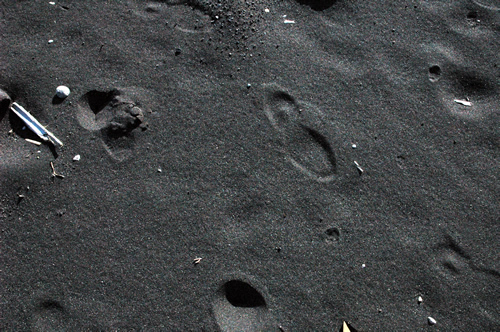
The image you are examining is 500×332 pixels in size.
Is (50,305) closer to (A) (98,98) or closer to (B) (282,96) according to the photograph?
(A) (98,98)

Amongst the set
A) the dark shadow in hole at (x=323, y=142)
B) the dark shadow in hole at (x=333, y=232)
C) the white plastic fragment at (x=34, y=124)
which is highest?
the white plastic fragment at (x=34, y=124)

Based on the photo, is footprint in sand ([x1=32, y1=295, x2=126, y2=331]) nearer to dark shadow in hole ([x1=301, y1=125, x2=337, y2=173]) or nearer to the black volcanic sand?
the black volcanic sand

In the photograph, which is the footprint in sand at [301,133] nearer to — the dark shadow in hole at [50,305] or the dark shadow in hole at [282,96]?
Answer: the dark shadow in hole at [282,96]

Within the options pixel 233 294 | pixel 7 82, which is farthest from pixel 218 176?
pixel 7 82

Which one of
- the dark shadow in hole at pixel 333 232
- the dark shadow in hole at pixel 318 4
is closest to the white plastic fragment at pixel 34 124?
the dark shadow in hole at pixel 333 232

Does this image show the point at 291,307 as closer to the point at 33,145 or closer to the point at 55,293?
the point at 55,293
